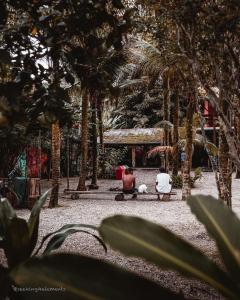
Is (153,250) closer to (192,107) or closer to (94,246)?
(94,246)

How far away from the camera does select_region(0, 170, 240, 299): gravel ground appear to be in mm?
5074

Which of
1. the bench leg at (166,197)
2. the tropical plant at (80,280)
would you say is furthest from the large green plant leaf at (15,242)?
the bench leg at (166,197)

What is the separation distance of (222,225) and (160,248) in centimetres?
15

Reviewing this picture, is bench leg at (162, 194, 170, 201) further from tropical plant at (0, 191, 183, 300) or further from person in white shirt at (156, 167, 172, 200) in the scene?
tropical plant at (0, 191, 183, 300)

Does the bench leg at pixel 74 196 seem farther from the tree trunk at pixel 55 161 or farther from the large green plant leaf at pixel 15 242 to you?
the large green plant leaf at pixel 15 242

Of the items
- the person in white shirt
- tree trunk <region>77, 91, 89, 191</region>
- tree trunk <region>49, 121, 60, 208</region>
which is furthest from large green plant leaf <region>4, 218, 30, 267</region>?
tree trunk <region>77, 91, 89, 191</region>

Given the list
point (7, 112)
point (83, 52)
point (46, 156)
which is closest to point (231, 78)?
point (83, 52)

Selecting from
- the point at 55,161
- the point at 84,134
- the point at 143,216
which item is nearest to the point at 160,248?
the point at 143,216

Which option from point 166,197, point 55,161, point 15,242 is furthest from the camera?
point 166,197

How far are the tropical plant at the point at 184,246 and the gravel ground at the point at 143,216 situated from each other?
2.88 meters

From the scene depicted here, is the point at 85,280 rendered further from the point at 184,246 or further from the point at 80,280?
the point at 184,246

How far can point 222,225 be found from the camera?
0.90 m

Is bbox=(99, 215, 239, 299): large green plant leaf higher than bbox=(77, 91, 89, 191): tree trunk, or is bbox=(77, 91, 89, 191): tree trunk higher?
bbox=(77, 91, 89, 191): tree trunk

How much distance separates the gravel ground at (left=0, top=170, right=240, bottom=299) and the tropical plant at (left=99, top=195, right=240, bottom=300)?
288 centimetres
